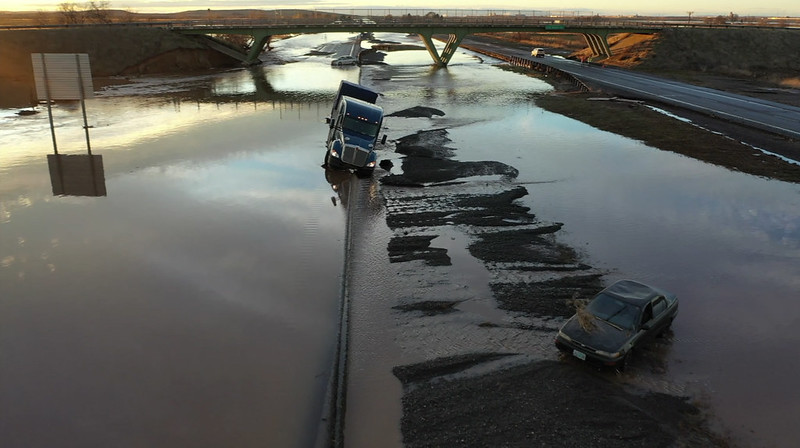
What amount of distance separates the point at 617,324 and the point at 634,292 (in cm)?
143

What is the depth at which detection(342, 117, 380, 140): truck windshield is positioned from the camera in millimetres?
27125

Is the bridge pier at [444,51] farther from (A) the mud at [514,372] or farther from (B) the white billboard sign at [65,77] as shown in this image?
(A) the mud at [514,372]

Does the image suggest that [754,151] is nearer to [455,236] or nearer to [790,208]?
[790,208]

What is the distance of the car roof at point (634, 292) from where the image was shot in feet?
42.9

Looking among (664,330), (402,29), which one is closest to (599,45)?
(402,29)

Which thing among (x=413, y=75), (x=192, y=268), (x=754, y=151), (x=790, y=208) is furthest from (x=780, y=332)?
(x=413, y=75)

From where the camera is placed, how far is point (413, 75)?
74.9 metres

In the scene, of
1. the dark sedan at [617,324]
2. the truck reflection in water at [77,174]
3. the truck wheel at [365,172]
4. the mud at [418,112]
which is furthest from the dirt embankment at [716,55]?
the truck reflection in water at [77,174]

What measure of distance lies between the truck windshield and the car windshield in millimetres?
16728

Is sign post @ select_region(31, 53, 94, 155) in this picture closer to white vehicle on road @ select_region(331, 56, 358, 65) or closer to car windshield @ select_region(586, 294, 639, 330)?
car windshield @ select_region(586, 294, 639, 330)

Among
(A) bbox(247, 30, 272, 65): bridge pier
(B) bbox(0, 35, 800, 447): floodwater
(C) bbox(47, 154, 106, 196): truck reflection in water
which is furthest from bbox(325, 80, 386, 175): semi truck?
(A) bbox(247, 30, 272, 65): bridge pier

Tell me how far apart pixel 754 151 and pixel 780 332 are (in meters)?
23.5

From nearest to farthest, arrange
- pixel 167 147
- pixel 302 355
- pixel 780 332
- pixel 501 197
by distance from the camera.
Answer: pixel 302 355 → pixel 780 332 → pixel 501 197 → pixel 167 147

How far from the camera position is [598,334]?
1229cm
